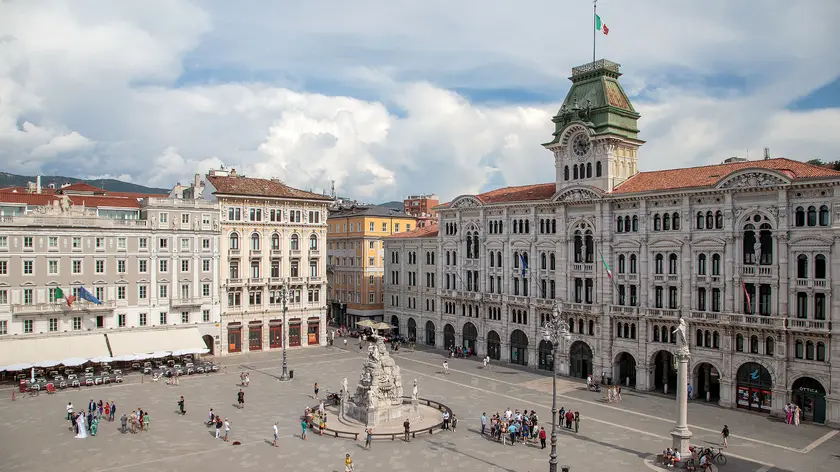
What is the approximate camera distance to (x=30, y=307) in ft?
197

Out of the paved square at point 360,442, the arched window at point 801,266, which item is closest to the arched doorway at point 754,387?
the paved square at point 360,442

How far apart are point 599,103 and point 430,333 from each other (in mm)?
34617

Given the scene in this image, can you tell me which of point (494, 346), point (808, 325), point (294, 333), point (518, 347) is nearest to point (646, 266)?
point (808, 325)

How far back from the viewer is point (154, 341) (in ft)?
212

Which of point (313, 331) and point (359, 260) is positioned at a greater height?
Answer: point (359, 260)

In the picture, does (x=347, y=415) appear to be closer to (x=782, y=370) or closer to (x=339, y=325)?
(x=782, y=370)

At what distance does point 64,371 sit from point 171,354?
9.24m

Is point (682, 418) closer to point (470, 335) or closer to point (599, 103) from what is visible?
point (599, 103)

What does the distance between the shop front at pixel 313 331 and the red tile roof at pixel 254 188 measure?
48.8 feet

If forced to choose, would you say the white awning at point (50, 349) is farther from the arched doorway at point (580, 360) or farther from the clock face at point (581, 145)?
the clock face at point (581, 145)

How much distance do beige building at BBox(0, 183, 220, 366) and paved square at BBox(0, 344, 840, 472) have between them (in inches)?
347

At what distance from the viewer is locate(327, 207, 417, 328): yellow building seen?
9225cm

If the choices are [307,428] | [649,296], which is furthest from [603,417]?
[307,428]

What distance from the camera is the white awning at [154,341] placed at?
6272cm
